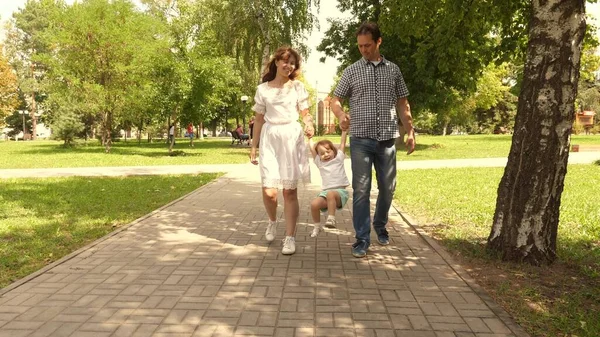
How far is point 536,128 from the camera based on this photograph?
4.25m

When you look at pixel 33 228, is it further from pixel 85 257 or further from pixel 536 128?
pixel 536 128

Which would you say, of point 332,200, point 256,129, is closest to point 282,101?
point 256,129

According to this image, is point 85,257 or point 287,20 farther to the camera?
point 287,20

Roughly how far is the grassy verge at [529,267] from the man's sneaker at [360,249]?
0.96 metres

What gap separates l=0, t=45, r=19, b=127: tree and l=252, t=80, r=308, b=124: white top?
147ft

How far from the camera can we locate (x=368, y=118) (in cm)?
473

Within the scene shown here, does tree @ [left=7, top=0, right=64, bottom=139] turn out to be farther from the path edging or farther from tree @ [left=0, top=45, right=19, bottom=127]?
the path edging

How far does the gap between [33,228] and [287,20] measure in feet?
57.3

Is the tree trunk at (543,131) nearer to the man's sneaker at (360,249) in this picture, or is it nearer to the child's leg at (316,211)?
the man's sneaker at (360,249)

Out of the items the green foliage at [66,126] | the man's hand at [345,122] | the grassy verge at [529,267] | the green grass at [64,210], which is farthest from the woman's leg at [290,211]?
the green foliage at [66,126]

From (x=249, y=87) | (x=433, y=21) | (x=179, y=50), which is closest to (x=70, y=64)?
(x=179, y=50)

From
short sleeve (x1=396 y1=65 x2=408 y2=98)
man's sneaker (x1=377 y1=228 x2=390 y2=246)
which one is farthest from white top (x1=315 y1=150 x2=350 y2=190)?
short sleeve (x1=396 y1=65 x2=408 y2=98)

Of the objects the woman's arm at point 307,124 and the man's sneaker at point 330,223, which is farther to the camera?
the man's sneaker at point 330,223

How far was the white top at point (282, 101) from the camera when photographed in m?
4.91
